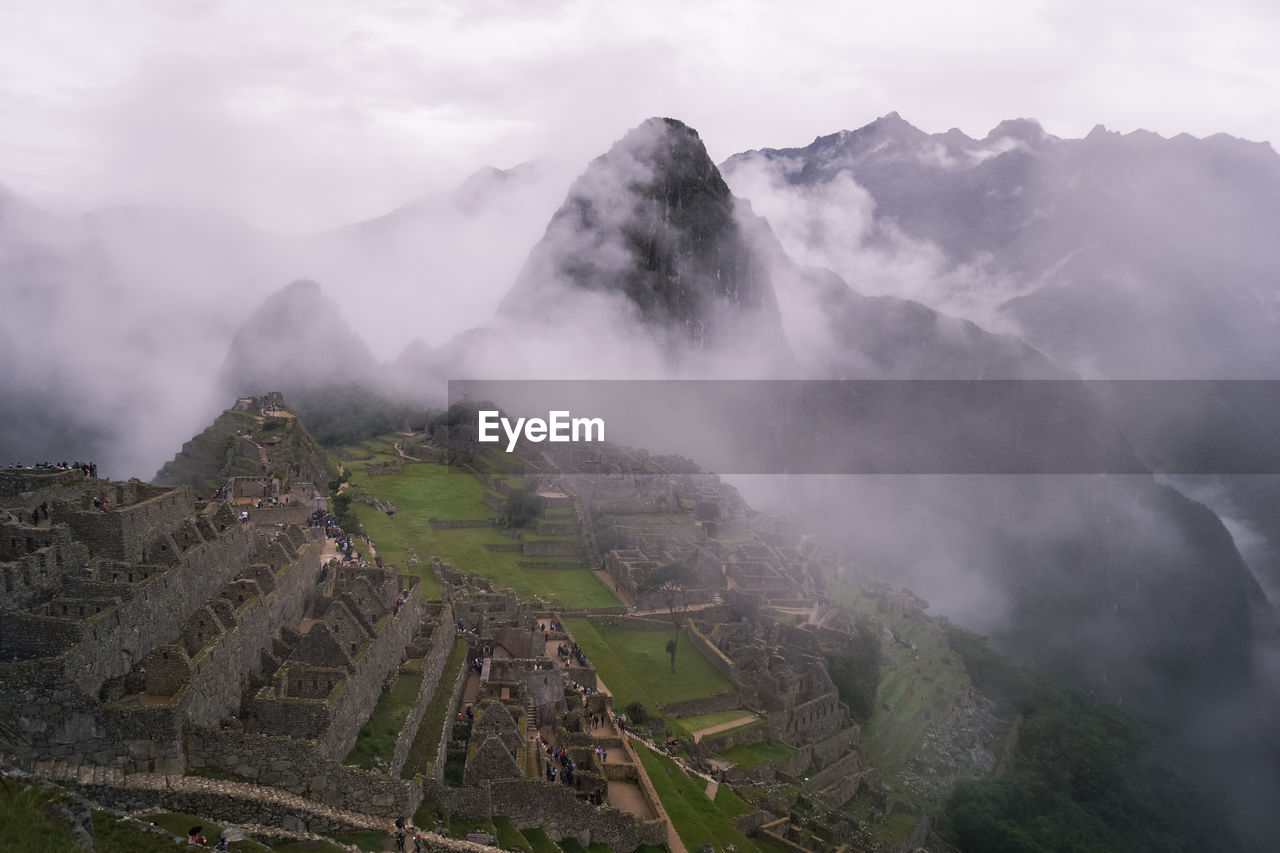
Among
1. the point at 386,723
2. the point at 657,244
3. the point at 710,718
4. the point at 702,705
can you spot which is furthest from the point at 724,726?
the point at 657,244

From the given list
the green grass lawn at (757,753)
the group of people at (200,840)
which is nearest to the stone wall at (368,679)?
the group of people at (200,840)

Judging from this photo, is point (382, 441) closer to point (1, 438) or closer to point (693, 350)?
point (1, 438)

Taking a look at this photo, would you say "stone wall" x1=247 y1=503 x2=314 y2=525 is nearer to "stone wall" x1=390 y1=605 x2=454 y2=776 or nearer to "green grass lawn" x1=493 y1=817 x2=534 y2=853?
"stone wall" x1=390 y1=605 x2=454 y2=776

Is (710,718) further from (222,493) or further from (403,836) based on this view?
(222,493)

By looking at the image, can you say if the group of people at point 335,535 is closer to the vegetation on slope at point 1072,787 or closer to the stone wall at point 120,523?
the stone wall at point 120,523

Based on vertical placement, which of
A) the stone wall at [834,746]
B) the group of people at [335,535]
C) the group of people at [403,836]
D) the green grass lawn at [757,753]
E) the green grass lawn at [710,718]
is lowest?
the stone wall at [834,746]

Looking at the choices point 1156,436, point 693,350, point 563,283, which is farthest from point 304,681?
point 693,350

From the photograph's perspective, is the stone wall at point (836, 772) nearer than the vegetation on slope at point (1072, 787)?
Yes
